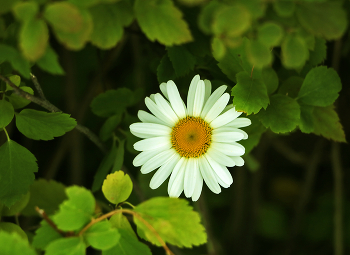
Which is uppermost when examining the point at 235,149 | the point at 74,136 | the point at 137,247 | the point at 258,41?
the point at 258,41

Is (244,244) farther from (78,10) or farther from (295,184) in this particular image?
(78,10)

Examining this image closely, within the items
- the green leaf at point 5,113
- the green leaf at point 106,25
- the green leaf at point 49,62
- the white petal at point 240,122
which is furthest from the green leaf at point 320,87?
the green leaf at point 5,113

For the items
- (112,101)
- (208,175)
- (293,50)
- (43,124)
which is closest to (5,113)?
(43,124)

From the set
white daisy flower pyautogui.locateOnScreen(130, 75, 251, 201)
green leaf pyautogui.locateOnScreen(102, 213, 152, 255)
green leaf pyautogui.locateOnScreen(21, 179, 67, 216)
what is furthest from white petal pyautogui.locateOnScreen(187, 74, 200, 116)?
green leaf pyautogui.locateOnScreen(21, 179, 67, 216)

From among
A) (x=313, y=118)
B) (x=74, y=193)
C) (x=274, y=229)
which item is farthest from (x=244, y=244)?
(x=74, y=193)

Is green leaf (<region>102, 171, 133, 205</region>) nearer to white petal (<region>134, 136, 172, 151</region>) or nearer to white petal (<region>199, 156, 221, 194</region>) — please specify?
white petal (<region>134, 136, 172, 151</region>)
